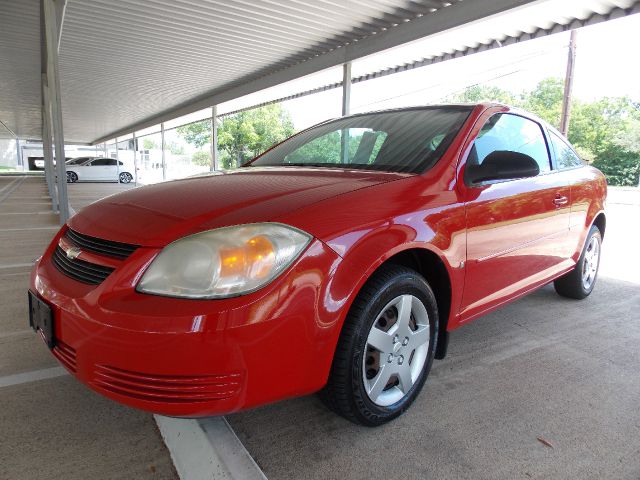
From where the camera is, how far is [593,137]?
120 feet

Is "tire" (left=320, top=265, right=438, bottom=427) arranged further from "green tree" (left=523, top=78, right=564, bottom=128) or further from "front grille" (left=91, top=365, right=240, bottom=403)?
"green tree" (left=523, top=78, right=564, bottom=128)

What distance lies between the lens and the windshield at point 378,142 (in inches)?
88.4

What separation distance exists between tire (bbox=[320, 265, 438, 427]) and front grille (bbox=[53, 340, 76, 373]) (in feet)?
3.04

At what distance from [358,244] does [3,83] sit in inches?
670

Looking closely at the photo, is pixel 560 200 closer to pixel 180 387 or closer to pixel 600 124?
pixel 180 387

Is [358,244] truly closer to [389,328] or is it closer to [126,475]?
[389,328]

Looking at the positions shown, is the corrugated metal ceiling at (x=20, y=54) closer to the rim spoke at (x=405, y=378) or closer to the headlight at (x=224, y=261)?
the headlight at (x=224, y=261)

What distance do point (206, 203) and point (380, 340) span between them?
891 mm

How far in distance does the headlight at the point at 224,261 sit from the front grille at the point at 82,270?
219mm

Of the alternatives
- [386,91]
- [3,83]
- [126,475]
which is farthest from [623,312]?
[3,83]

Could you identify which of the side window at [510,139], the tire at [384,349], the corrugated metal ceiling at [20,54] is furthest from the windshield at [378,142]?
the corrugated metal ceiling at [20,54]

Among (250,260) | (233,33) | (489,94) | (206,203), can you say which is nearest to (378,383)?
(250,260)

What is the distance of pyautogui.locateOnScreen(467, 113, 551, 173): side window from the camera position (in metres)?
2.35

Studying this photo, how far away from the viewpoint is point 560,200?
291cm
